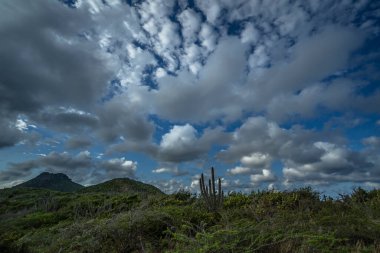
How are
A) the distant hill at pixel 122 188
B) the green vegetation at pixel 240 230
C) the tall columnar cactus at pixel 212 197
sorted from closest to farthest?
the green vegetation at pixel 240 230, the tall columnar cactus at pixel 212 197, the distant hill at pixel 122 188

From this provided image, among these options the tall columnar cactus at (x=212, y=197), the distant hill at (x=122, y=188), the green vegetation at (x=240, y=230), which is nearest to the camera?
the green vegetation at (x=240, y=230)

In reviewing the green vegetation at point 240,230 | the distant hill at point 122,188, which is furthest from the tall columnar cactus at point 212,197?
the distant hill at point 122,188

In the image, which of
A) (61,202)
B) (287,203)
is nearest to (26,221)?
(61,202)

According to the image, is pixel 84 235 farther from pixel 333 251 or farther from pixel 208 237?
pixel 333 251

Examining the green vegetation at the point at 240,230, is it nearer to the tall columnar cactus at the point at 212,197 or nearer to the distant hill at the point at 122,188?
the tall columnar cactus at the point at 212,197

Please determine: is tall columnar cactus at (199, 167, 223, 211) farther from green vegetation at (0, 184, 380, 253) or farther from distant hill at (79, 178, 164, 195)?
distant hill at (79, 178, 164, 195)

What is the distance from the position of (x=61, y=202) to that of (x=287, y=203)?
23396mm

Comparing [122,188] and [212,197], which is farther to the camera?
[122,188]

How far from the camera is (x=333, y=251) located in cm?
657

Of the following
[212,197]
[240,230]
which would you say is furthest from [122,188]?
[240,230]

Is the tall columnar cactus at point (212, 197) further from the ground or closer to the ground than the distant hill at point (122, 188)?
closer to the ground

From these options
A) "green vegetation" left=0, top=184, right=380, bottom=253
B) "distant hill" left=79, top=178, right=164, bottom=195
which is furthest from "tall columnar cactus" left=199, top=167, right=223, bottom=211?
"distant hill" left=79, top=178, right=164, bottom=195

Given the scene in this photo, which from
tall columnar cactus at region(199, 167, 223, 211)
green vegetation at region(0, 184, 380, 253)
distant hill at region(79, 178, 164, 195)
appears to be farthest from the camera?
distant hill at region(79, 178, 164, 195)

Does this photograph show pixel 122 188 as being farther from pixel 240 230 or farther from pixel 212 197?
pixel 240 230
